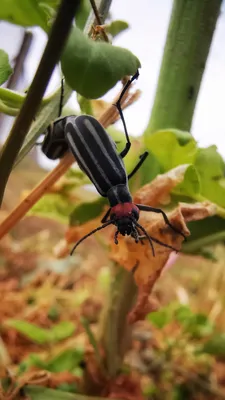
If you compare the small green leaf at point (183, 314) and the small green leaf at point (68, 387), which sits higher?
the small green leaf at point (68, 387)

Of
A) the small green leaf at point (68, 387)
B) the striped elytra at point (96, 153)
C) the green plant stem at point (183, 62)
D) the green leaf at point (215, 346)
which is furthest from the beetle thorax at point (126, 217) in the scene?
the green leaf at point (215, 346)

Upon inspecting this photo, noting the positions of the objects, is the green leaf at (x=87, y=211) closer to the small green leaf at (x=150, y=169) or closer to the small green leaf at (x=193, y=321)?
the small green leaf at (x=150, y=169)

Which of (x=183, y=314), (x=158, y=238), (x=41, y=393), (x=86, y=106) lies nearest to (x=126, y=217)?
(x=158, y=238)

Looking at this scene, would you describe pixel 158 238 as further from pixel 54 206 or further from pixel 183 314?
pixel 183 314

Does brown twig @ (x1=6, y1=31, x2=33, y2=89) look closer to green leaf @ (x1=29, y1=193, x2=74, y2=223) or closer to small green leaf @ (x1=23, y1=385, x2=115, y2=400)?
green leaf @ (x1=29, y1=193, x2=74, y2=223)

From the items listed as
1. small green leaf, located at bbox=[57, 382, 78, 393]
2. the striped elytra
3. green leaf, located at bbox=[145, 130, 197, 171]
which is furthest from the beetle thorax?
small green leaf, located at bbox=[57, 382, 78, 393]
